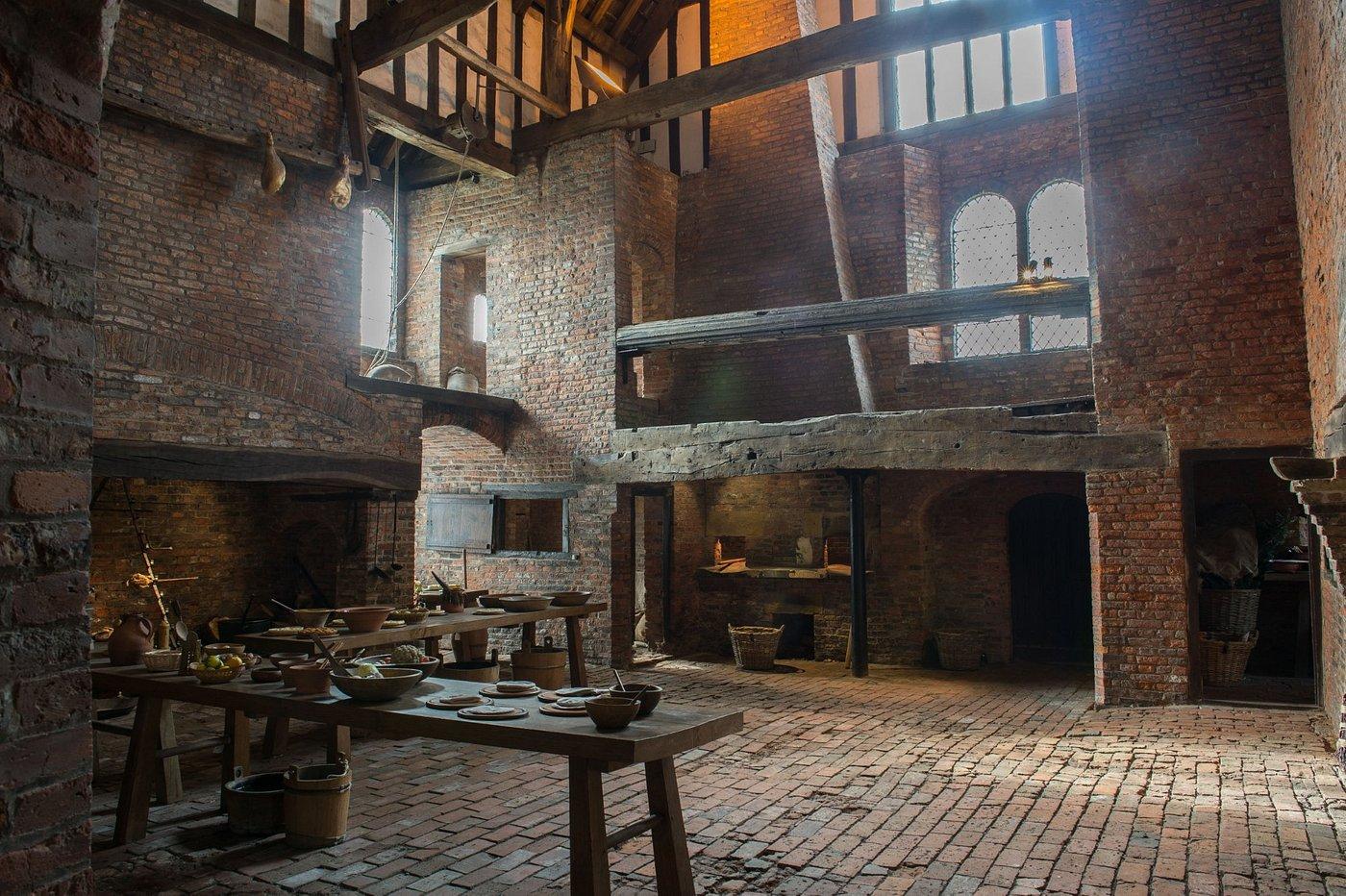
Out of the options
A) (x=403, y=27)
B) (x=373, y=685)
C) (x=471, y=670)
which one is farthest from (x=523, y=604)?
(x=403, y=27)

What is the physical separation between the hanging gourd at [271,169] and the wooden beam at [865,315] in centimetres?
406

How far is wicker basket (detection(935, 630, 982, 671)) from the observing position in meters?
10.9

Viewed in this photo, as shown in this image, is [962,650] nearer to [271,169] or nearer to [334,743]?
[334,743]

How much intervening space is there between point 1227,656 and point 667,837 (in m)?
7.13

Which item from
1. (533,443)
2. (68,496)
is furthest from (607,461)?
(68,496)

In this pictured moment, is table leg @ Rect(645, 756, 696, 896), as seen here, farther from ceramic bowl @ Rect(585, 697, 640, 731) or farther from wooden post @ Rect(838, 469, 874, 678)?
wooden post @ Rect(838, 469, 874, 678)

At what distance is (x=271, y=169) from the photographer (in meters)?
8.38

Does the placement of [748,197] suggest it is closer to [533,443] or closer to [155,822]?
[533,443]

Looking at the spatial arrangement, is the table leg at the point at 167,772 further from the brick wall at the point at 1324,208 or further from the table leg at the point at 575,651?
the brick wall at the point at 1324,208

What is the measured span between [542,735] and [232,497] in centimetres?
945

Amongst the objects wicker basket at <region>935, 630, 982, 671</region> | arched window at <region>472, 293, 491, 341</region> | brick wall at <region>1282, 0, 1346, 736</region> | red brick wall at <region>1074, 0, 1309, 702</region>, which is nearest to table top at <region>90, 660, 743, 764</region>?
brick wall at <region>1282, 0, 1346, 736</region>

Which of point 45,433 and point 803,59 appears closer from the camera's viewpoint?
point 45,433

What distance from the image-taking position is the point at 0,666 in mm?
1596

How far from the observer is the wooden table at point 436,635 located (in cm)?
623
